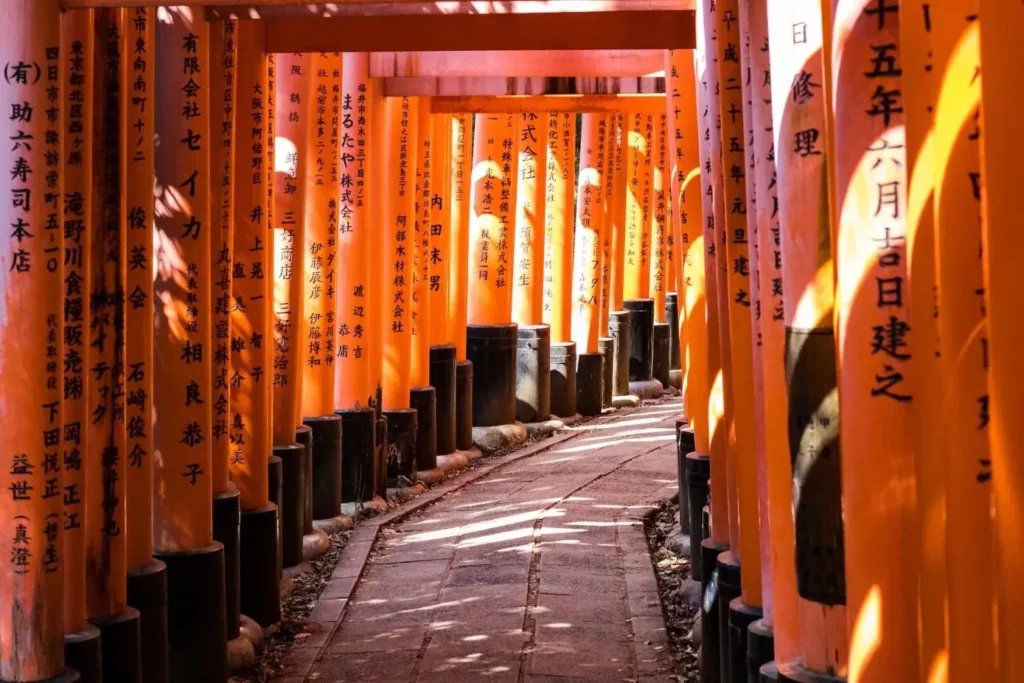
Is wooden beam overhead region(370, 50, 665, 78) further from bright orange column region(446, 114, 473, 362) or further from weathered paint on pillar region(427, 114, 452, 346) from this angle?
bright orange column region(446, 114, 473, 362)

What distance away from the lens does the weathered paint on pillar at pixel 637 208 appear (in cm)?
1839

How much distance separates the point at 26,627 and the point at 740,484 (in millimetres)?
2648

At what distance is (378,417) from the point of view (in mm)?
11555

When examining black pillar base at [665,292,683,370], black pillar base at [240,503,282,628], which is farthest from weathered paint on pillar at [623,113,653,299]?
black pillar base at [240,503,282,628]

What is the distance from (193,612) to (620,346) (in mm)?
11839

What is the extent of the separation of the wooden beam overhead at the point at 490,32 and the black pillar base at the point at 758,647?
3413 mm

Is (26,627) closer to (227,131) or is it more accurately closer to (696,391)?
(227,131)

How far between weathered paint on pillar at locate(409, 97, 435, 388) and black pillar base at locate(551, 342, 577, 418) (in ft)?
11.6

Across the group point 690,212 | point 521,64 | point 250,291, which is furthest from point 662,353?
point 250,291

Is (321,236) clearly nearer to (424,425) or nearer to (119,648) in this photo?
(424,425)

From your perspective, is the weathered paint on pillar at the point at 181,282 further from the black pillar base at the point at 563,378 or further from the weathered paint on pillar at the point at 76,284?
the black pillar base at the point at 563,378

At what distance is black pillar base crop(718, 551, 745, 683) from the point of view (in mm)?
5926

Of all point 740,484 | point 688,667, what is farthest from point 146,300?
point 688,667

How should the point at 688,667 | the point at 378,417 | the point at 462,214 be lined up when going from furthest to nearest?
the point at 462,214, the point at 378,417, the point at 688,667
